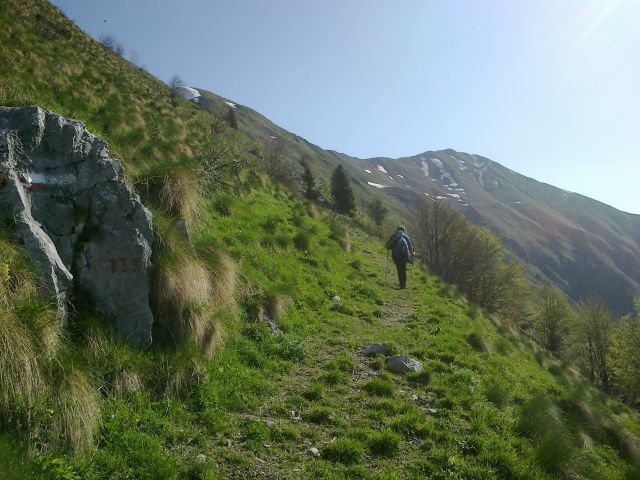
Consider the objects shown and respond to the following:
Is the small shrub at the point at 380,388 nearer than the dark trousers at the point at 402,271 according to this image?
Yes

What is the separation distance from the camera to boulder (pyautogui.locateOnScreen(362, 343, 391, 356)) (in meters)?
10.2

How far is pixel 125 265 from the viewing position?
639cm

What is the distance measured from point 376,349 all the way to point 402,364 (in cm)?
90

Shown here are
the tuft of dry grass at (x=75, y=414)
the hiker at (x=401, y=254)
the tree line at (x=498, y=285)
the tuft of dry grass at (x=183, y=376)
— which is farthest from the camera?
the tree line at (x=498, y=285)

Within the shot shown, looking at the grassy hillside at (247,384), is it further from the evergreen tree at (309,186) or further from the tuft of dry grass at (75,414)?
the evergreen tree at (309,186)

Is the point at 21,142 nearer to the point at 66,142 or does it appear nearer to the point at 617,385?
the point at 66,142

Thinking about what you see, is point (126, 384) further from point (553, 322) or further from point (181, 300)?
point (553, 322)

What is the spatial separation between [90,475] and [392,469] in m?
3.87

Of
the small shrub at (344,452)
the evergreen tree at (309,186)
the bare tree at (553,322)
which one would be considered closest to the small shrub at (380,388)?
the small shrub at (344,452)

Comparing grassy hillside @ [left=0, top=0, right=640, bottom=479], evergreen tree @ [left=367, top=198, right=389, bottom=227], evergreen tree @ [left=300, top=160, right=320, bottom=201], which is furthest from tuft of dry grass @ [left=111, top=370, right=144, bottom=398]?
evergreen tree @ [left=367, top=198, right=389, bottom=227]

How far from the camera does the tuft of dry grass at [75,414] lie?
451 cm

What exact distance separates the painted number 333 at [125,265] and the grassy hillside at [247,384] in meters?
0.41

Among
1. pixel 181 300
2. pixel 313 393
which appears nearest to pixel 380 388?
pixel 313 393

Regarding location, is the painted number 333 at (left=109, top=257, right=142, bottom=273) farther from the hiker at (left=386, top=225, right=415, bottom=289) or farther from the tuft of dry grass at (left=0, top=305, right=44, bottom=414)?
the hiker at (left=386, top=225, right=415, bottom=289)
